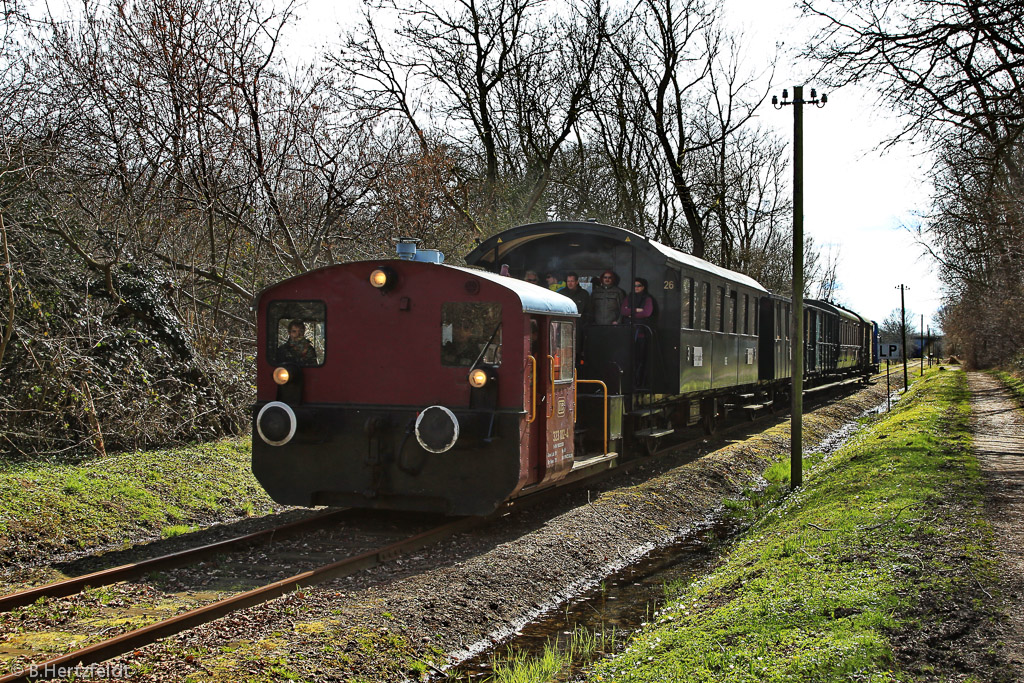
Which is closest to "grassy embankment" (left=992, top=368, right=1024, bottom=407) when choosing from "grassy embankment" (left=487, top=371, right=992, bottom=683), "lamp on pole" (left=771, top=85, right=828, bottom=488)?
"lamp on pole" (left=771, top=85, right=828, bottom=488)

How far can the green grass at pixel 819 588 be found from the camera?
5137 mm

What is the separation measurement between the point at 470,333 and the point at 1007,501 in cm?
663

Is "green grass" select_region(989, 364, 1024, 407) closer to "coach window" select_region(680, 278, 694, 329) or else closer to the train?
"coach window" select_region(680, 278, 694, 329)

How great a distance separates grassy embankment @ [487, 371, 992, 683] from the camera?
5141mm

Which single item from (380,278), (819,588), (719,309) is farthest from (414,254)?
(719,309)

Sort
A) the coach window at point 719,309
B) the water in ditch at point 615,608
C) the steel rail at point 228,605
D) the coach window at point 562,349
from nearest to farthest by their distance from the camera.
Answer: the steel rail at point 228,605 < the water in ditch at point 615,608 < the coach window at point 562,349 < the coach window at point 719,309

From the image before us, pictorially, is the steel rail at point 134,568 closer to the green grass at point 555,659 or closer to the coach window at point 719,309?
the green grass at point 555,659

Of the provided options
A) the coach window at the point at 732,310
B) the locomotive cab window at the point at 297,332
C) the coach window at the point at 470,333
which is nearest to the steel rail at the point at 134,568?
the locomotive cab window at the point at 297,332

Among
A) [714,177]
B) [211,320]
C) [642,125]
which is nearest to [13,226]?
[211,320]

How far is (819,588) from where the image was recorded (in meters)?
Answer: 6.50

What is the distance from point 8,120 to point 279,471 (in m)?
6.07

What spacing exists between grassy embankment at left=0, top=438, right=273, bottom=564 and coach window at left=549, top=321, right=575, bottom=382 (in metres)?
4.13

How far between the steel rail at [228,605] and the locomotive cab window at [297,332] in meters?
2.05

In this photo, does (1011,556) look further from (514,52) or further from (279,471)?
(514,52)
